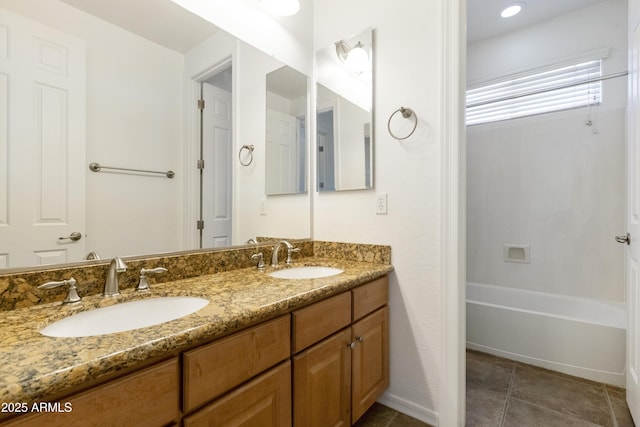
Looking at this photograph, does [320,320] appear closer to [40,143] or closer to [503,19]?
[40,143]

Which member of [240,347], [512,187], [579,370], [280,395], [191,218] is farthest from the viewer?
[512,187]

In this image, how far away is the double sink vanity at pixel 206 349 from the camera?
567mm

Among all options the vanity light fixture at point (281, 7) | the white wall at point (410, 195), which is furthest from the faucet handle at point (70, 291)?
the vanity light fixture at point (281, 7)

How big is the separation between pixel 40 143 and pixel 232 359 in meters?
0.93

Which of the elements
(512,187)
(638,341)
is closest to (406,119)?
(638,341)

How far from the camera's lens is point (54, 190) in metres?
1.00

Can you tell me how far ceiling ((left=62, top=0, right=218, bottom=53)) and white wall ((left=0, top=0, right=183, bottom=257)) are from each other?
29 mm

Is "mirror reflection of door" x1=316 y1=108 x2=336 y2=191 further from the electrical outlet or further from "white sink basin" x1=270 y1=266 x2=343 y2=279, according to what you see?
"white sink basin" x1=270 y1=266 x2=343 y2=279

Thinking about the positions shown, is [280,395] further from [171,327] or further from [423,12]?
[423,12]

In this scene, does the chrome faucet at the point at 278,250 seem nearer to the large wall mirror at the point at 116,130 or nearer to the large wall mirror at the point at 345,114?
the large wall mirror at the point at 116,130

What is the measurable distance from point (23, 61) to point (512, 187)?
3234 millimetres

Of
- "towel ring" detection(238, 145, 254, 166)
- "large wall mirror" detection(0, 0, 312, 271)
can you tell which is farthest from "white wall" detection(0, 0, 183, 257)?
"towel ring" detection(238, 145, 254, 166)

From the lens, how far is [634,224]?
1457mm

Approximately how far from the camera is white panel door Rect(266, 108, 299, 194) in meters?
1.86
